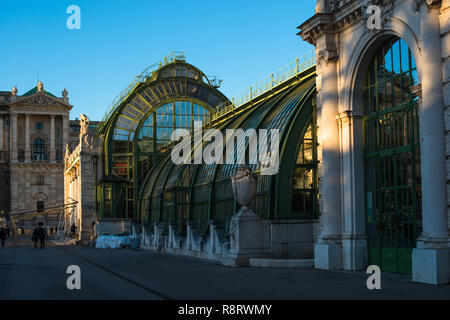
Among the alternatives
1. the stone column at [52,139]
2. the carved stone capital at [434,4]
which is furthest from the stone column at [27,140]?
the carved stone capital at [434,4]

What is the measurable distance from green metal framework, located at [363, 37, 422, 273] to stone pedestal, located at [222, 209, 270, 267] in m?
5.14

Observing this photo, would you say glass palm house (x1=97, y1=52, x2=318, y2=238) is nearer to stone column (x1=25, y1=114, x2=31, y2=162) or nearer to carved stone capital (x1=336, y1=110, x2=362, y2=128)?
carved stone capital (x1=336, y1=110, x2=362, y2=128)

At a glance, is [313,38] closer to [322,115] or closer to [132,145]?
[322,115]

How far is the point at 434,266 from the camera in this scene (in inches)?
671

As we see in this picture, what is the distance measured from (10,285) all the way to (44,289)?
1.80 m

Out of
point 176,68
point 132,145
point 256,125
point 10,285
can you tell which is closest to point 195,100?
point 176,68

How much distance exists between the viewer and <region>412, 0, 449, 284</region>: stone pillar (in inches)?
688

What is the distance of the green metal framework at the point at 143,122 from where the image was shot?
5462 centimetres

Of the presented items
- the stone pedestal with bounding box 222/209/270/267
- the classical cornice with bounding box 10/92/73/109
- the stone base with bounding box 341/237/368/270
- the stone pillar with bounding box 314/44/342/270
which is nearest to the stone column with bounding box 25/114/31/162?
the classical cornice with bounding box 10/92/73/109

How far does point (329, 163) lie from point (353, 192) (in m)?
1.43

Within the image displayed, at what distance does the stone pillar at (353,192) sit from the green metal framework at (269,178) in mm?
4768

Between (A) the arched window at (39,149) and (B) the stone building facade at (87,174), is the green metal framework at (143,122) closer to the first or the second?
(B) the stone building facade at (87,174)

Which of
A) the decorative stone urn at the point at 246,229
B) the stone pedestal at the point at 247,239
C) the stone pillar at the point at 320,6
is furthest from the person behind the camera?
the decorative stone urn at the point at 246,229
